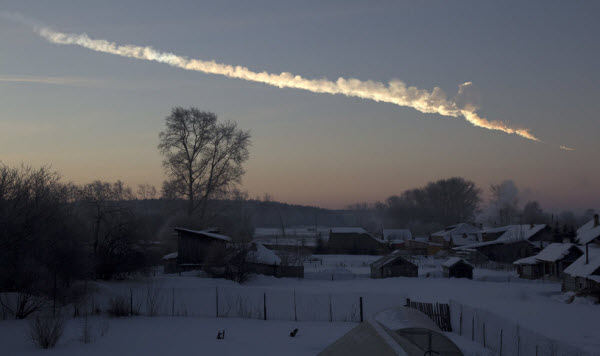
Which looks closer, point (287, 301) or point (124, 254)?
point (287, 301)

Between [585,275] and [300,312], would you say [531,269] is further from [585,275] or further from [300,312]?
[300,312]

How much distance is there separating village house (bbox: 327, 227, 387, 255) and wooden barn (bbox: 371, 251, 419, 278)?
3141 centimetres

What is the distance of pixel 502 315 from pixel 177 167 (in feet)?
94.9

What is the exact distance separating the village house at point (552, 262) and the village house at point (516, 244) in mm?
13257

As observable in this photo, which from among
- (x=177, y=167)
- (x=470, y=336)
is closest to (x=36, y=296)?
(x=470, y=336)

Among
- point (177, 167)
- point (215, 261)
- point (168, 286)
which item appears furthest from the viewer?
point (177, 167)

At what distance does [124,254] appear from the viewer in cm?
2764

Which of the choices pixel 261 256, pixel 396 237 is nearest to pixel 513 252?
pixel 396 237

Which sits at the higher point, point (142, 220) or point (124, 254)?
point (142, 220)

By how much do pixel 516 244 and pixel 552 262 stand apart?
17751 millimetres

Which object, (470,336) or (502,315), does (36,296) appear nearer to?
(470,336)

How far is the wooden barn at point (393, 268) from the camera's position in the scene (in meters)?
41.0

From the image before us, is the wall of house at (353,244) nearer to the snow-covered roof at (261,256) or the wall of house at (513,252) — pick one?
the wall of house at (513,252)

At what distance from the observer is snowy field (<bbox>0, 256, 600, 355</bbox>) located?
1542cm
